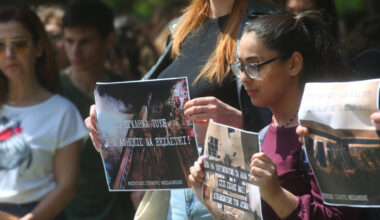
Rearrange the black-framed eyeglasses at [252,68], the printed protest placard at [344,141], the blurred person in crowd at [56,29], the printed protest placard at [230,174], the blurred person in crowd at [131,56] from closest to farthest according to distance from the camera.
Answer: the printed protest placard at [344,141]
the printed protest placard at [230,174]
the black-framed eyeglasses at [252,68]
the blurred person in crowd at [131,56]
the blurred person in crowd at [56,29]

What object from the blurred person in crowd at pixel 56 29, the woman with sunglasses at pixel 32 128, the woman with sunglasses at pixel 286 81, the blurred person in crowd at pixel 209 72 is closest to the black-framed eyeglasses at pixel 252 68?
the woman with sunglasses at pixel 286 81

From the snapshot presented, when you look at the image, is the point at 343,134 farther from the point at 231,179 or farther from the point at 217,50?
the point at 217,50

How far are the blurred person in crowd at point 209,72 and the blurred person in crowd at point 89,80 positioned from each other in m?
1.62

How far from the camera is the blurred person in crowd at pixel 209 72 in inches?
101

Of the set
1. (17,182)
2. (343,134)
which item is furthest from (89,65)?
(343,134)

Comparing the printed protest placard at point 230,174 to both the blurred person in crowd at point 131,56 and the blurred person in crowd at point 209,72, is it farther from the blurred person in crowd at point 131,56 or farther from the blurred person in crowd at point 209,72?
the blurred person in crowd at point 131,56

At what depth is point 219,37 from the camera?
2.77 meters

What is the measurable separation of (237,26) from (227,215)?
0.84 m

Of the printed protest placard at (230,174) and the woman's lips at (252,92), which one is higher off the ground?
the woman's lips at (252,92)

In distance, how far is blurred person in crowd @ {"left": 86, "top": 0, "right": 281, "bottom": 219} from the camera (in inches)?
101

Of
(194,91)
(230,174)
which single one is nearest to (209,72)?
(194,91)

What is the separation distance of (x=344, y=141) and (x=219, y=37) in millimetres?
914

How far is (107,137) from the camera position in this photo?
2.72 m

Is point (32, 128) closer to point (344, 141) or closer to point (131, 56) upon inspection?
point (344, 141)
